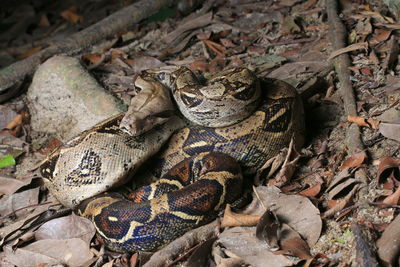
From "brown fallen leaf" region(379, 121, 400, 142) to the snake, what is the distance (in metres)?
0.85

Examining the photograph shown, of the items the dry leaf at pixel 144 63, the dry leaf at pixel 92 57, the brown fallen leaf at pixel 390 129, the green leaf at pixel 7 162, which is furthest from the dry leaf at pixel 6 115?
the brown fallen leaf at pixel 390 129

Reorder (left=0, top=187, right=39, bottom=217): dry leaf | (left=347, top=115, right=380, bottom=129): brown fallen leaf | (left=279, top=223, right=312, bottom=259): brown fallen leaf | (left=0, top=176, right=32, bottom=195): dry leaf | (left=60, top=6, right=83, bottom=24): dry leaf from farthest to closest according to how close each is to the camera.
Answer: (left=60, top=6, right=83, bottom=24): dry leaf → (left=0, top=176, right=32, bottom=195): dry leaf → (left=0, top=187, right=39, bottom=217): dry leaf → (left=347, top=115, right=380, bottom=129): brown fallen leaf → (left=279, top=223, right=312, bottom=259): brown fallen leaf

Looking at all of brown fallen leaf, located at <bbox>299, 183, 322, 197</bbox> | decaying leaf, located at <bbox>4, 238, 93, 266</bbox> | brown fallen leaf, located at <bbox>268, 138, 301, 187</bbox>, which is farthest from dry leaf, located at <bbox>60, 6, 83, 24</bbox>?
brown fallen leaf, located at <bbox>299, 183, 322, 197</bbox>

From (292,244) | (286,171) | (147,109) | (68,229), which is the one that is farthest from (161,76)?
(292,244)

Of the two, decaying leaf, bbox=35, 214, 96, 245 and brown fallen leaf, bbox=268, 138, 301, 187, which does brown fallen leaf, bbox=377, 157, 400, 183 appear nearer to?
brown fallen leaf, bbox=268, 138, 301, 187

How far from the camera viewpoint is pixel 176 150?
5.17m

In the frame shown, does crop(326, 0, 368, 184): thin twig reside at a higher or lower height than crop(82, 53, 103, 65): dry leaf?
lower

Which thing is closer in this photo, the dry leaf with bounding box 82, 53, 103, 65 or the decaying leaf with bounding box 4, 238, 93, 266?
the decaying leaf with bounding box 4, 238, 93, 266

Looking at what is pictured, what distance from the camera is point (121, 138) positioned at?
481 cm

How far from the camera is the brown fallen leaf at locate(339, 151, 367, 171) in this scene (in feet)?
14.7

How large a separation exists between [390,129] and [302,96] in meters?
1.35

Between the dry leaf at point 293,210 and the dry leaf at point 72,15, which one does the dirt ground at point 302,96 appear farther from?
the dry leaf at point 72,15

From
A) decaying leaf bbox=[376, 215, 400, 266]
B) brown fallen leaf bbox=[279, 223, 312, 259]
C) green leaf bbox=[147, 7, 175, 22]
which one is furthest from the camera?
green leaf bbox=[147, 7, 175, 22]

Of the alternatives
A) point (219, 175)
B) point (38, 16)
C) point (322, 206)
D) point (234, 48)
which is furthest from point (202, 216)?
point (38, 16)
